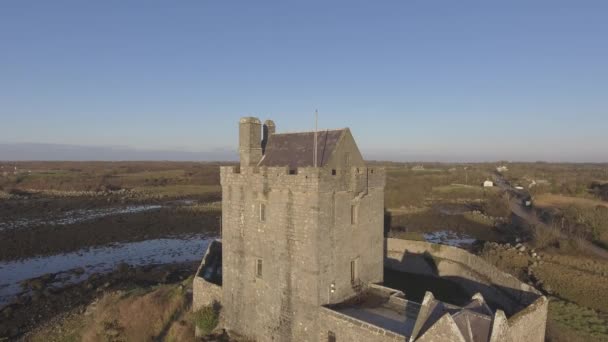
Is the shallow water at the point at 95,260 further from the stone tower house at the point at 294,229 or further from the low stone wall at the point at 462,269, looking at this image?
the stone tower house at the point at 294,229

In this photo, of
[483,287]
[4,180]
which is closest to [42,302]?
[483,287]

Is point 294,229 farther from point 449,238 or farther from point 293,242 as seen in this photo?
point 449,238

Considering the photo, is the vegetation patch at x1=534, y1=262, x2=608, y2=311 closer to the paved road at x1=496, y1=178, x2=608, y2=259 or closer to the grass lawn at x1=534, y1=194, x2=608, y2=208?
the paved road at x1=496, y1=178, x2=608, y2=259

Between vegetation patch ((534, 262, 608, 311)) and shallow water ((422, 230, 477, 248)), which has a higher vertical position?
vegetation patch ((534, 262, 608, 311))

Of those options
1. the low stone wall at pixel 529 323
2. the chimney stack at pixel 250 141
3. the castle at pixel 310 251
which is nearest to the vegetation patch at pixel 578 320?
the castle at pixel 310 251

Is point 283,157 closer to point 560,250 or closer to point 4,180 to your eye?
point 560,250

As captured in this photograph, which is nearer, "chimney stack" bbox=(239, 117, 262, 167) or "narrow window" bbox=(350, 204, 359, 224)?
"narrow window" bbox=(350, 204, 359, 224)

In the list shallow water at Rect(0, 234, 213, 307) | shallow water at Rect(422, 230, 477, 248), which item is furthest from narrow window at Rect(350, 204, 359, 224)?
shallow water at Rect(422, 230, 477, 248)
